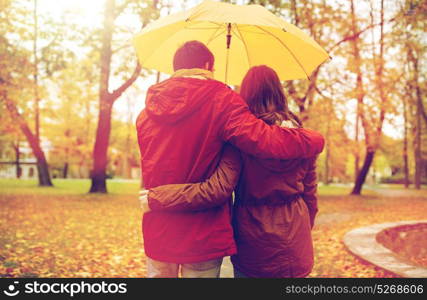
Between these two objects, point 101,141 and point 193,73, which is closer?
point 193,73

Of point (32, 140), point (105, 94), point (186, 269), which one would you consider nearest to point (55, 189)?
point (32, 140)

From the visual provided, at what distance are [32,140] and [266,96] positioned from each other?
74.5 ft

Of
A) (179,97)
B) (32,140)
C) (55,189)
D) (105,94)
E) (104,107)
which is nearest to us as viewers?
(179,97)

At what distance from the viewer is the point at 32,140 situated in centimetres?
2277

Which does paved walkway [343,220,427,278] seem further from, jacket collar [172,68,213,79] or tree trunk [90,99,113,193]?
tree trunk [90,99,113,193]

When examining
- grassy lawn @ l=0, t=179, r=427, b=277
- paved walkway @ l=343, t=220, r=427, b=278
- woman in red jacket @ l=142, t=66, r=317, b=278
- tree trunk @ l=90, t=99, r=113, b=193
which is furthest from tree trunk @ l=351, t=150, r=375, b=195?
woman in red jacket @ l=142, t=66, r=317, b=278

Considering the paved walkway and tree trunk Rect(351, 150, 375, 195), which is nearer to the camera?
the paved walkway

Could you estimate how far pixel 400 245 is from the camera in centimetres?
737

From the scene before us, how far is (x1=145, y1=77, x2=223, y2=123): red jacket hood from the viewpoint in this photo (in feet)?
7.31

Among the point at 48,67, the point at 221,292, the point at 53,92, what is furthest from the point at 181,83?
the point at 53,92

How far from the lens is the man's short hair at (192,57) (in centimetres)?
239

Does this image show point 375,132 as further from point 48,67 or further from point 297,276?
point 297,276

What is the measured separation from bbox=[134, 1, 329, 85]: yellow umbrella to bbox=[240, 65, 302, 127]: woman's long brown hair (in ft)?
3.02

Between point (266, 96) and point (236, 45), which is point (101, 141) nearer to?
point (236, 45)
